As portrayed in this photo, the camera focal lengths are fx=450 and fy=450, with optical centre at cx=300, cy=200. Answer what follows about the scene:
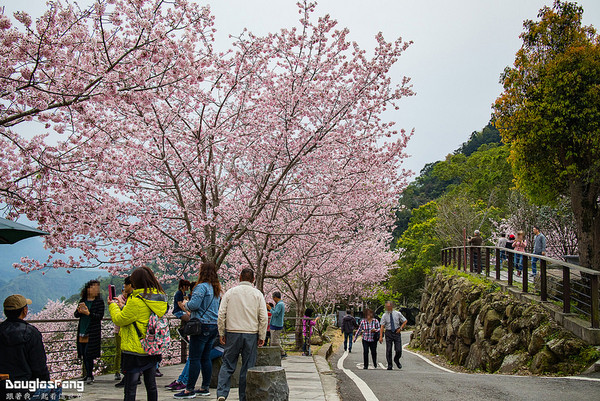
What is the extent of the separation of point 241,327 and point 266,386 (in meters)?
0.95

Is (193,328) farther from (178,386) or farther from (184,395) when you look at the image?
(178,386)

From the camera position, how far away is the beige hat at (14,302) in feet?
13.4

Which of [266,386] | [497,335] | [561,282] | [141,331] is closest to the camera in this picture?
[141,331]

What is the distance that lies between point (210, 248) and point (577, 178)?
32.6ft

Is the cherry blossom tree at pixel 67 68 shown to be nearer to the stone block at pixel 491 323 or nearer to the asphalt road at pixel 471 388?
the asphalt road at pixel 471 388

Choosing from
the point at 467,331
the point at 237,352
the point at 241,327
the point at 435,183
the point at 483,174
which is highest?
the point at 435,183

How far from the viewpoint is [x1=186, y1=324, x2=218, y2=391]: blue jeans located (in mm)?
5883

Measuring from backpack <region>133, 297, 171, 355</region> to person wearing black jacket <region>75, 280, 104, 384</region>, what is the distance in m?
3.15

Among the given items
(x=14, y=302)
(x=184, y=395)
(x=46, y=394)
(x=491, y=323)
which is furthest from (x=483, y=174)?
(x=14, y=302)

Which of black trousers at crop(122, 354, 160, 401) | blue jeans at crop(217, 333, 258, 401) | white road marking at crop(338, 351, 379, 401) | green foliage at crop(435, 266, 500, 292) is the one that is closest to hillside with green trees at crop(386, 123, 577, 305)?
green foliage at crop(435, 266, 500, 292)

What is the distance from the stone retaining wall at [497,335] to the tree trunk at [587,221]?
2.20 m

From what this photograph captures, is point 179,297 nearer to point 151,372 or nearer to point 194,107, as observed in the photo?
point 151,372

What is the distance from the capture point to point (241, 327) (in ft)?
18.0

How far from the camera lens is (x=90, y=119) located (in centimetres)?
600
